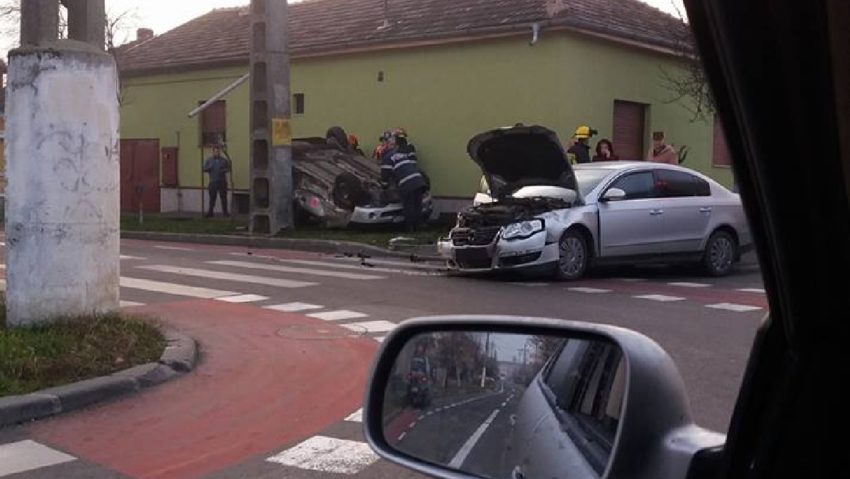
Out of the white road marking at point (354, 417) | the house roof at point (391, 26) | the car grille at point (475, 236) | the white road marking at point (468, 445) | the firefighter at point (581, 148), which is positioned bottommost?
the white road marking at point (354, 417)

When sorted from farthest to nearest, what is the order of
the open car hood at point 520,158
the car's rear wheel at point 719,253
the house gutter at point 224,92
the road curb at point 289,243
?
the house gutter at point 224,92, the road curb at point 289,243, the car's rear wheel at point 719,253, the open car hood at point 520,158

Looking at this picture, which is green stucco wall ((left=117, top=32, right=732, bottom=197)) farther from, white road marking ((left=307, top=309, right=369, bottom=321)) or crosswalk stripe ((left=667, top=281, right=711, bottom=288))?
white road marking ((left=307, top=309, right=369, bottom=321))

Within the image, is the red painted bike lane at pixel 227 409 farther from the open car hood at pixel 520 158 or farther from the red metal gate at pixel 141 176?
the red metal gate at pixel 141 176

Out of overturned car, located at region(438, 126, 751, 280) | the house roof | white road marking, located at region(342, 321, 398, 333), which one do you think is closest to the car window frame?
overturned car, located at region(438, 126, 751, 280)

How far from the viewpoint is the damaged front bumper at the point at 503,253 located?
13.1 meters

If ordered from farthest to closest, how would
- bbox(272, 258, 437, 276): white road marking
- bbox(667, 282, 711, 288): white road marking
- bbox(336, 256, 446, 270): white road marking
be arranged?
bbox(336, 256, 446, 270): white road marking → bbox(272, 258, 437, 276): white road marking → bbox(667, 282, 711, 288): white road marking

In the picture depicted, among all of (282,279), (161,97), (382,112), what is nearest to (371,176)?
(382,112)

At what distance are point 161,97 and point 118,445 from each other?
Result: 26.0m

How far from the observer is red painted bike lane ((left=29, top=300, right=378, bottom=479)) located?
19.1 feet

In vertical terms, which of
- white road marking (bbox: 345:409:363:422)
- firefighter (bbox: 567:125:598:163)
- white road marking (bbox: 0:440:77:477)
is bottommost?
white road marking (bbox: 0:440:77:477)

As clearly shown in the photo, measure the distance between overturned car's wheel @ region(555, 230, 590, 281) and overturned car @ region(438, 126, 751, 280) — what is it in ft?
0.04

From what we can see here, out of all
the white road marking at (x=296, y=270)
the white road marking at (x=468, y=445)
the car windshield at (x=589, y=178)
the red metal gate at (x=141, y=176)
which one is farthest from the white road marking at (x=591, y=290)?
the red metal gate at (x=141, y=176)

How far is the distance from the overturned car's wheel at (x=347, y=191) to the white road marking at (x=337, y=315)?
32.9 ft

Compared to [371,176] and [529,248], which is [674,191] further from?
[371,176]
